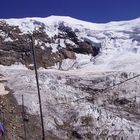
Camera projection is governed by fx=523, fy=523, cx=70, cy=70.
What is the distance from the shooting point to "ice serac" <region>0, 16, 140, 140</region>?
5050 cm

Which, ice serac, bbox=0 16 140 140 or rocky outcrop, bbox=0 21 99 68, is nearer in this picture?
ice serac, bbox=0 16 140 140

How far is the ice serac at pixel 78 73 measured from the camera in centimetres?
5050

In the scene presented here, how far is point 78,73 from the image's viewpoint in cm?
6525

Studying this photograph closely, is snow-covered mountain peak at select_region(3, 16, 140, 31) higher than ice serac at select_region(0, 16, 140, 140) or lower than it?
higher

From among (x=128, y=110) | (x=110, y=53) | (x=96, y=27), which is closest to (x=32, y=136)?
(x=128, y=110)

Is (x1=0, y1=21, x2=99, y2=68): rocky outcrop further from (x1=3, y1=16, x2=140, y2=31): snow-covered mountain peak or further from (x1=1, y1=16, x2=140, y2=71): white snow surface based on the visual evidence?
(x1=3, y1=16, x2=140, y2=31): snow-covered mountain peak

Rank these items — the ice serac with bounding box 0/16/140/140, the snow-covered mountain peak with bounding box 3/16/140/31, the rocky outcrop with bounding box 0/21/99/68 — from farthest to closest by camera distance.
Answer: the snow-covered mountain peak with bounding box 3/16/140/31 → the rocky outcrop with bounding box 0/21/99/68 → the ice serac with bounding box 0/16/140/140

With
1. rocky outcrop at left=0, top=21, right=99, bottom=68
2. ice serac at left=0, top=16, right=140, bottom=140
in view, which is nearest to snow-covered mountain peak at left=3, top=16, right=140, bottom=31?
ice serac at left=0, top=16, right=140, bottom=140

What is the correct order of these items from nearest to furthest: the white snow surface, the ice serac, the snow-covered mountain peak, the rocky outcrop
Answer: the ice serac
the white snow surface
the rocky outcrop
the snow-covered mountain peak

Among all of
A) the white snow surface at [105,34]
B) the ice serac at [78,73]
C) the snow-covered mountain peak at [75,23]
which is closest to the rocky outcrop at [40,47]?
the ice serac at [78,73]

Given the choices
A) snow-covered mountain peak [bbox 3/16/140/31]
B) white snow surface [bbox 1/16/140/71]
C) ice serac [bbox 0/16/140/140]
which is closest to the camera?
ice serac [bbox 0/16/140/140]

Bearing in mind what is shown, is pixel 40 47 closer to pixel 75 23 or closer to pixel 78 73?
pixel 75 23

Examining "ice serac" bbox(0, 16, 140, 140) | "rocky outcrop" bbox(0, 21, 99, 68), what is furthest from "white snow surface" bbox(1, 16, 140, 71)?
"rocky outcrop" bbox(0, 21, 99, 68)

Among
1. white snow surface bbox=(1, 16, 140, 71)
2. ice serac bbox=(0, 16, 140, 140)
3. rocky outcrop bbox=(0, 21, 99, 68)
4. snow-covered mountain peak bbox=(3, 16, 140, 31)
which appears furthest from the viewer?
snow-covered mountain peak bbox=(3, 16, 140, 31)
